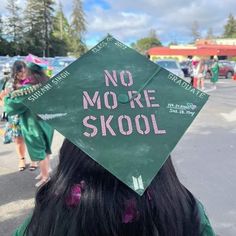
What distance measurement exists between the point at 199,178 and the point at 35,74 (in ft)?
8.00

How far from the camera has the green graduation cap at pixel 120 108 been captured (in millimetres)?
1227

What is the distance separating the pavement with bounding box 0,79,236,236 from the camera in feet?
12.4

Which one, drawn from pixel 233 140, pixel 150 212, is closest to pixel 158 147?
pixel 150 212

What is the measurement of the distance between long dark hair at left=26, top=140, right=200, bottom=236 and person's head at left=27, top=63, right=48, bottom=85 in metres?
3.34

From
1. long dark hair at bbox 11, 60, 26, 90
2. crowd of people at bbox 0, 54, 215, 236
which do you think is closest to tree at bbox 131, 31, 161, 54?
long dark hair at bbox 11, 60, 26, 90

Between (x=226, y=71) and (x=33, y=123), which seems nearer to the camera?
(x=33, y=123)

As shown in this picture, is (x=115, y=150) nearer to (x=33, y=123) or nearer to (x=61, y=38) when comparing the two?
(x=33, y=123)

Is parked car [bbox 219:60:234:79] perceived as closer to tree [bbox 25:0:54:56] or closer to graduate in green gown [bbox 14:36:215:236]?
graduate in green gown [bbox 14:36:215:236]

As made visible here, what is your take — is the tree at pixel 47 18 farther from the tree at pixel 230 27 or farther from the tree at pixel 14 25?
the tree at pixel 230 27

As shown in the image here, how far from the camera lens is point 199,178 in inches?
191

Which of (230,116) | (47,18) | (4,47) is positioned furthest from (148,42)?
(230,116)

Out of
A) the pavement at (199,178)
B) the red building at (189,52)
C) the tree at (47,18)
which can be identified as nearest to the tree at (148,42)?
the tree at (47,18)

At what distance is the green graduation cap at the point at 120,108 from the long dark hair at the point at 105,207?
0.06m

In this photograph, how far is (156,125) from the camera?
4.25 ft
